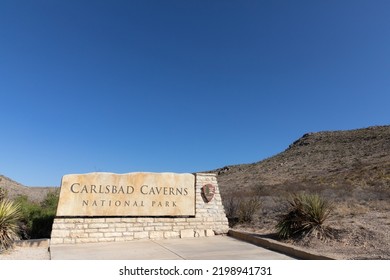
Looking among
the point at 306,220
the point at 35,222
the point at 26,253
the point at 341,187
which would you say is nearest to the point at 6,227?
the point at 26,253

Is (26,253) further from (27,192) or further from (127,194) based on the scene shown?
(27,192)

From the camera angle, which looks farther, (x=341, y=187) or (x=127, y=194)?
(x=341, y=187)

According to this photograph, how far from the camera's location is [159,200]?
495 inches

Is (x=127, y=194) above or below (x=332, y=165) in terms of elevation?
below

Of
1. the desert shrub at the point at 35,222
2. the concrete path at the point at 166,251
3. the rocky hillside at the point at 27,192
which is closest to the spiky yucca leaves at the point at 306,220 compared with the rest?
the concrete path at the point at 166,251

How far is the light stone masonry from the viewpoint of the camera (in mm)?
10992

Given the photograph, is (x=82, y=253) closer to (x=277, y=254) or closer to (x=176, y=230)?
(x=176, y=230)

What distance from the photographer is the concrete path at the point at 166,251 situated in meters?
8.62

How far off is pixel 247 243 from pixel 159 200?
3621 mm

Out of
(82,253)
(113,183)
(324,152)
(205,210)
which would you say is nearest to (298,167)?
(324,152)

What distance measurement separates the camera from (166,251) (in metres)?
9.50

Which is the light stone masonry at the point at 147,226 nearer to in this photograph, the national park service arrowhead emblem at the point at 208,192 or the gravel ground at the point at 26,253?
the national park service arrowhead emblem at the point at 208,192

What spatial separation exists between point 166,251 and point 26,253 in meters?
3.89

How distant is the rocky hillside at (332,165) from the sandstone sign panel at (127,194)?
43.5ft
